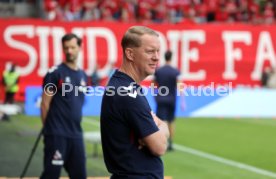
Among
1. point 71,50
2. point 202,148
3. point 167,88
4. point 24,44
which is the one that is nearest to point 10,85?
point 24,44

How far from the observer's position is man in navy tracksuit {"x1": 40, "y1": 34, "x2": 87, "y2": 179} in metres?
7.90

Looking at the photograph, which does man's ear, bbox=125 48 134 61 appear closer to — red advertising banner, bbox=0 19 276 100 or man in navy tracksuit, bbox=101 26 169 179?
man in navy tracksuit, bbox=101 26 169 179

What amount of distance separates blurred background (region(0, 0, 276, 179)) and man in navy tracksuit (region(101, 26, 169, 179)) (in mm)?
6431

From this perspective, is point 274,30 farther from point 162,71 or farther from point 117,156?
point 117,156

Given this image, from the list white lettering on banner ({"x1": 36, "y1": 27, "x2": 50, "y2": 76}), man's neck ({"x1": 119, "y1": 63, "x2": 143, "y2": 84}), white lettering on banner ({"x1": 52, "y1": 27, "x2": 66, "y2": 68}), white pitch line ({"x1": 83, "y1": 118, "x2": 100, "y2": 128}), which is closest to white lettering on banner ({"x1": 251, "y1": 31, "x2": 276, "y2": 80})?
white lettering on banner ({"x1": 52, "y1": 27, "x2": 66, "y2": 68})

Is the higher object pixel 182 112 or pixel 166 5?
pixel 166 5

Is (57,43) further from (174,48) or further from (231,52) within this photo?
(231,52)

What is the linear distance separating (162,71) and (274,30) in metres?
15.0

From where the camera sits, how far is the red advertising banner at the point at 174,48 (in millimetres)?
25156

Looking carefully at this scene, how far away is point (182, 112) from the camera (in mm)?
20766

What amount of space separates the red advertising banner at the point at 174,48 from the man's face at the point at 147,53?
2035 centimetres

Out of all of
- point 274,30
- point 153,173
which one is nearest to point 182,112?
point 274,30

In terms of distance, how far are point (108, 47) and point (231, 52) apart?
518 cm

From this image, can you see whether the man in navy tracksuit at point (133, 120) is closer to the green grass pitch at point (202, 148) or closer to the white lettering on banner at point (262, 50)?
the green grass pitch at point (202, 148)
